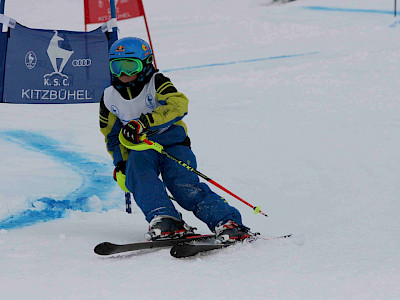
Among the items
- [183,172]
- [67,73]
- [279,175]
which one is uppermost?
[67,73]

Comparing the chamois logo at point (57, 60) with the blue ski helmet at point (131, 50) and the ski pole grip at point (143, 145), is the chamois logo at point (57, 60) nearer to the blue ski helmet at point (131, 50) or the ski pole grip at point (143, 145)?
the blue ski helmet at point (131, 50)

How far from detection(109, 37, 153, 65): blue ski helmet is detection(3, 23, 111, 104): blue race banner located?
1272mm

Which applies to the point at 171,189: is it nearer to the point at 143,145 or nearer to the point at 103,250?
the point at 143,145

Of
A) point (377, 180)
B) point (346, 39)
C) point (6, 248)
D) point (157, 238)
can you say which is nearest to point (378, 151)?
point (377, 180)

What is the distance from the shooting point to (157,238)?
123 inches

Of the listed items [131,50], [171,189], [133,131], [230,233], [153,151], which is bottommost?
[230,233]

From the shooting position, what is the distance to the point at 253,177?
16.7ft

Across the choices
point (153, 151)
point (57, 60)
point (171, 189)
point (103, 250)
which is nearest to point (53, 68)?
point (57, 60)

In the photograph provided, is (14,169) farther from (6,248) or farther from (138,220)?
(6,248)

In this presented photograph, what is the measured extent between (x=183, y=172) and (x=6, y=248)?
1000 mm

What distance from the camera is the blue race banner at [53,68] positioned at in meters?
4.67

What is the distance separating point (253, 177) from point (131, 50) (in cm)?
202

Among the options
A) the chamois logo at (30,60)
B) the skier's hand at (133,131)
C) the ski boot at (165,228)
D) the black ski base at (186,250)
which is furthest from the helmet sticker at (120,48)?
the chamois logo at (30,60)

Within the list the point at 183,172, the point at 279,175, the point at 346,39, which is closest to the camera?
the point at 183,172
